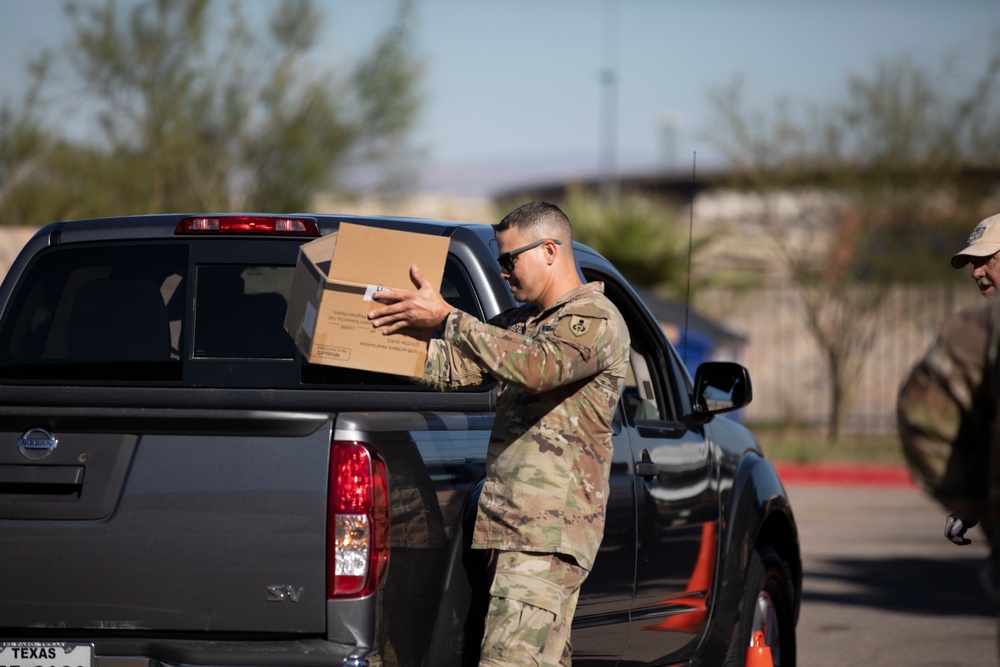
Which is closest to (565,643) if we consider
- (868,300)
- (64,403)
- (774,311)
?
(64,403)

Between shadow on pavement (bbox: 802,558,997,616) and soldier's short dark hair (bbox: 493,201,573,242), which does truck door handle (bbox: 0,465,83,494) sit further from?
shadow on pavement (bbox: 802,558,997,616)

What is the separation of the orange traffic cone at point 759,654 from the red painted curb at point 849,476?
13004 mm

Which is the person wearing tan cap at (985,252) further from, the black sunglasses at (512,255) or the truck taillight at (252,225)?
the truck taillight at (252,225)

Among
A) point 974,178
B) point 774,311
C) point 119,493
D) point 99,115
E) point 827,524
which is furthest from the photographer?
point 774,311

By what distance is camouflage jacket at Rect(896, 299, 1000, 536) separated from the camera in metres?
2.93

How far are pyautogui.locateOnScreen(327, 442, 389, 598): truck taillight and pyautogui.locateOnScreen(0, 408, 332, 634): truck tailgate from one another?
0.03 metres

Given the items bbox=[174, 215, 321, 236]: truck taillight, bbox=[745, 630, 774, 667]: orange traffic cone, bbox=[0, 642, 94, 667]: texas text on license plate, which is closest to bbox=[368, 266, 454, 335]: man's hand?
bbox=[174, 215, 321, 236]: truck taillight

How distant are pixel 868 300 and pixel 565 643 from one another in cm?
2004

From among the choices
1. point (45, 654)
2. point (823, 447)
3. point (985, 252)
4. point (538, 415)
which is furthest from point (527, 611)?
point (823, 447)

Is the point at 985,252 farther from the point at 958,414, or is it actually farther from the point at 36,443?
the point at 36,443

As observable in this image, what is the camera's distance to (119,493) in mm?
3832

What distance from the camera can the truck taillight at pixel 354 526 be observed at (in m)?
3.71

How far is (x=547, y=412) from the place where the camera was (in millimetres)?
4090

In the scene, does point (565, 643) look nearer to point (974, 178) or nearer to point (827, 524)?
point (827, 524)
